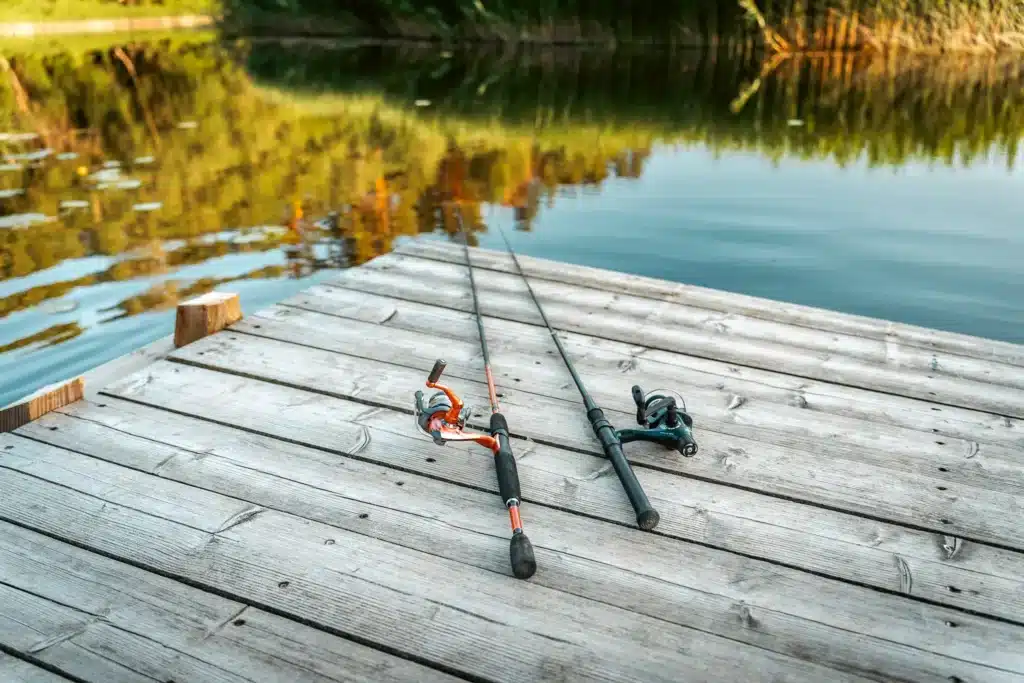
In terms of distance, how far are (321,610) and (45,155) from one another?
29.8 feet

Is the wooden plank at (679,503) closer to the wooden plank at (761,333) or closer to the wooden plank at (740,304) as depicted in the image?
the wooden plank at (761,333)

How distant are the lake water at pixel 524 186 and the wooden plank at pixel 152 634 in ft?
8.42

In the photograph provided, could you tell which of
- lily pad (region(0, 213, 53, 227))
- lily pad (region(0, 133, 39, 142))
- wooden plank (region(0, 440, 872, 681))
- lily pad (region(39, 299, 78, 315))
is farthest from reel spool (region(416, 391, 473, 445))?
lily pad (region(0, 133, 39, 142))

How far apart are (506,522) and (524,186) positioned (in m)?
7.06

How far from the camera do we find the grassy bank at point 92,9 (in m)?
28.1

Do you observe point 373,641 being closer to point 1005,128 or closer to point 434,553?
point 434,553

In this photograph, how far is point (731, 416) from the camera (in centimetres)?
265

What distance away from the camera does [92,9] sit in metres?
30.7

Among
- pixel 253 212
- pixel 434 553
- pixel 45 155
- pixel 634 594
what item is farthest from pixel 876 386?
pixel 45 155

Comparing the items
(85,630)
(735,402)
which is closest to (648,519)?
(735,402)

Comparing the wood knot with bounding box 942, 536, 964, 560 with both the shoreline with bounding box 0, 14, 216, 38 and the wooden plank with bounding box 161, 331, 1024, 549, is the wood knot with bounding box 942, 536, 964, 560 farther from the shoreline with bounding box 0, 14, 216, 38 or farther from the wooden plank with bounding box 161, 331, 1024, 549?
the shoreline with bounding box 0, 14, 216, 38

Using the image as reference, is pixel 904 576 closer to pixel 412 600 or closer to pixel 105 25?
pixel 412 600

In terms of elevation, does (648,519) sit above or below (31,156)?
below

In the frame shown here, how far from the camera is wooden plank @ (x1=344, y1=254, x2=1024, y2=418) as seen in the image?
2.93m
